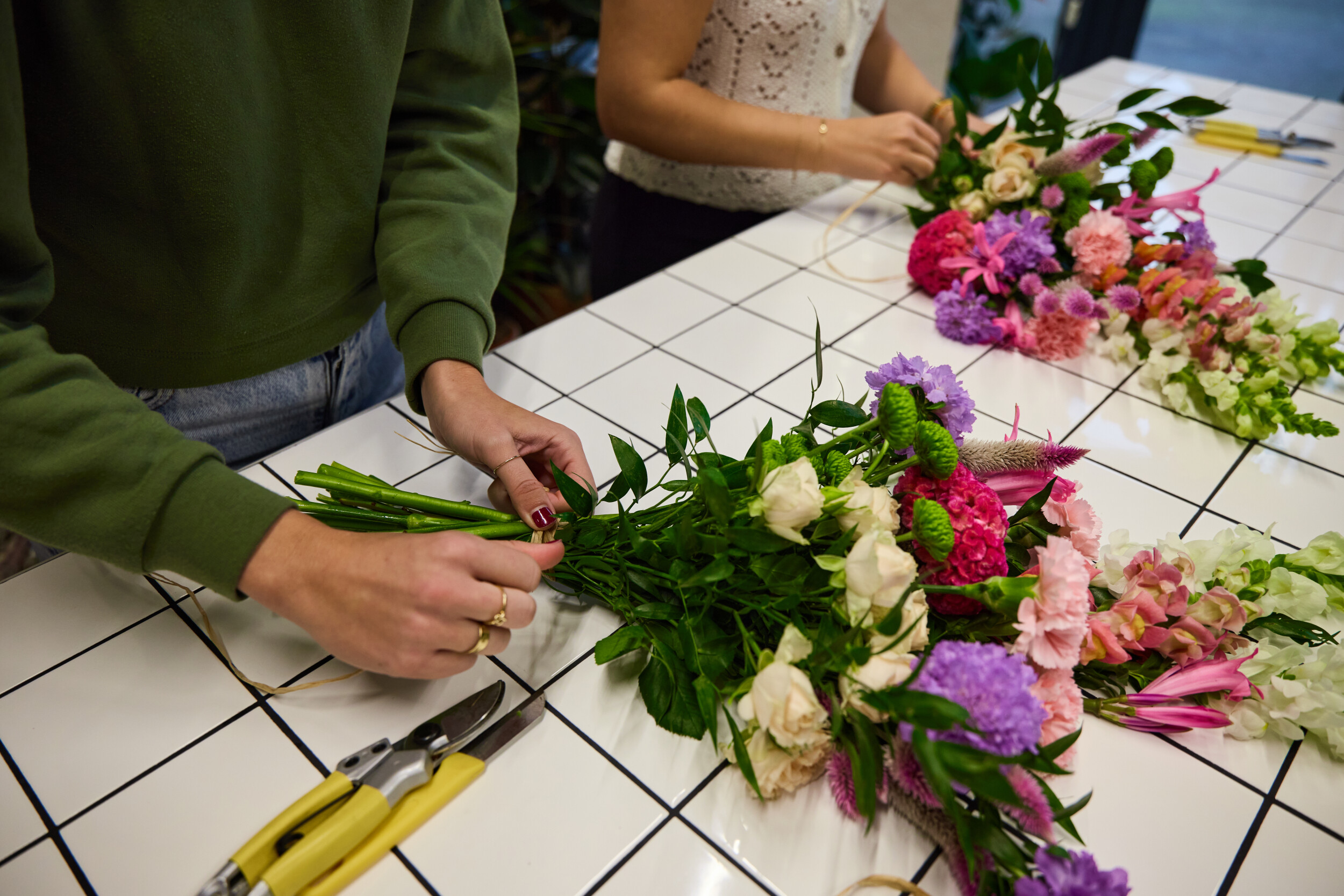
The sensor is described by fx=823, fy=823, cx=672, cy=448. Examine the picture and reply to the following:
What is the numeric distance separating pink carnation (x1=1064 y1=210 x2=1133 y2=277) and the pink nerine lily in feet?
0.27

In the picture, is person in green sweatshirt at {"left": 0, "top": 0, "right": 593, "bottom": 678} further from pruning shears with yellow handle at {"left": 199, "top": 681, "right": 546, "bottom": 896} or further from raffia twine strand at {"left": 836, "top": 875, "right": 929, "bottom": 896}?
raffia twine strand at {"left": 836, "top": 875, "right": 929, "bottom": 896}

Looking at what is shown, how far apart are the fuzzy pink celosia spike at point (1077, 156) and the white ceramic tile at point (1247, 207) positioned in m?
0.34

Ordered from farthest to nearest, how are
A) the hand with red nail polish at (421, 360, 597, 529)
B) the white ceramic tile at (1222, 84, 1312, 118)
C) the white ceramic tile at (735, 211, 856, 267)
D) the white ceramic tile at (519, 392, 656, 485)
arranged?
the white ceramic tile at (1222, 84, 1312, 118) < the white ceramic tile at (735, 211, 856, 267) < the white ceramic tile at (519, 392, 656, 485) < the hand with red nail polish at (421, 360, 597, 529)

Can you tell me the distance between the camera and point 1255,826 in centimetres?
54

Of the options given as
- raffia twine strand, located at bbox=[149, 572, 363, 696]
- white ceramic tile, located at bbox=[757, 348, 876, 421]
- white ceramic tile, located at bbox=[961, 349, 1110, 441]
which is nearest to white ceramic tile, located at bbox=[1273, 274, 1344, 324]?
white ceramic tile, located at bbox=[961, 349, 1110, 441]

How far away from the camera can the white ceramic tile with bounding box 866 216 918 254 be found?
1.20m

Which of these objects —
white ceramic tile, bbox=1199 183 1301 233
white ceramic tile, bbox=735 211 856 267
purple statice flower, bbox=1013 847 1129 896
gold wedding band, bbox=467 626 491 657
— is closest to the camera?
purple statice flower, bbox=1013 847 1129 896

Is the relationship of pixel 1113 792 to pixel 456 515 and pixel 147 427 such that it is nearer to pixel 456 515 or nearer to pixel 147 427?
pixel 456 515

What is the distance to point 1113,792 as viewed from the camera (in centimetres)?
56

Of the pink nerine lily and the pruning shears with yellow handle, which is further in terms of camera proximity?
the pink nerine lily

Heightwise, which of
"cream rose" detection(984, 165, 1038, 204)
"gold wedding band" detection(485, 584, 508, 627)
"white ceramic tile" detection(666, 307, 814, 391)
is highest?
"cream rose" detection(984, 165, 1038, 204)

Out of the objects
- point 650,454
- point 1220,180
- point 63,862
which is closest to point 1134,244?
point 1220,180

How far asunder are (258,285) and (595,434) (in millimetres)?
344

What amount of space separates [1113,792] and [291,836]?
1.75 ft
